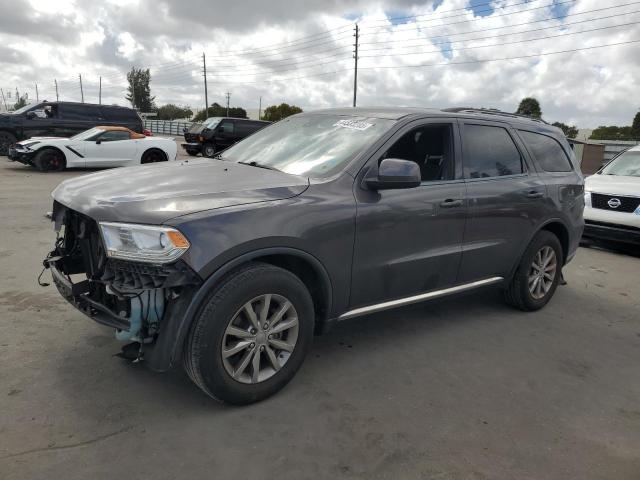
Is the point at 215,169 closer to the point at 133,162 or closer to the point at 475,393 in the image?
the point at 475,393

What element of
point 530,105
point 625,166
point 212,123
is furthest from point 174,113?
point 625,166

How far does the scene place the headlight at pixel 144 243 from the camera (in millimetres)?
2641

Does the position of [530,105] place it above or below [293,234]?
above

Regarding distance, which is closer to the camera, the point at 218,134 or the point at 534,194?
the point at 534,194

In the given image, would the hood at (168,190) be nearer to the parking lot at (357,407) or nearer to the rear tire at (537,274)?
the parking lot at (357,407)

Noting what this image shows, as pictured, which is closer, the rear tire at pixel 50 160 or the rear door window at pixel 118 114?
the rear tire at pixel 50 160

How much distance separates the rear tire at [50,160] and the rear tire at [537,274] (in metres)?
13.1

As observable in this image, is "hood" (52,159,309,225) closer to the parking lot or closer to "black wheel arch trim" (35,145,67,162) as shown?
the parking lot

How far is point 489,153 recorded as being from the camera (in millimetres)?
4344

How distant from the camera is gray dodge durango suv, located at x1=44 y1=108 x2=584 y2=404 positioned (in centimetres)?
272

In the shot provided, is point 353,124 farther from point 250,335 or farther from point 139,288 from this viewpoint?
point 139,288

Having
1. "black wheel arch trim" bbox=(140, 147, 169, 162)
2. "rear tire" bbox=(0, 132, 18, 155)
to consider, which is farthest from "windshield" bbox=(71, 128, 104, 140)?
"rear tire" bbox=(0, 132, 18, 155)

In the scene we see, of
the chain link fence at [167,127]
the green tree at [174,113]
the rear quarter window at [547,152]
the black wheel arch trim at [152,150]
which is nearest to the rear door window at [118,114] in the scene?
the black wheel arch trim at [152,150]

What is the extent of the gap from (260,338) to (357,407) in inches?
28.4
